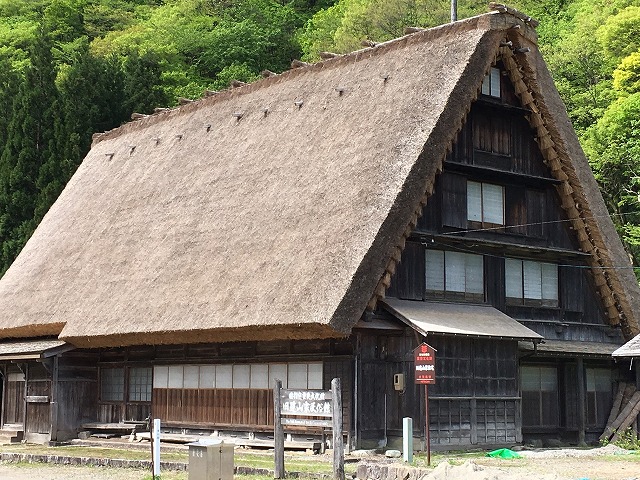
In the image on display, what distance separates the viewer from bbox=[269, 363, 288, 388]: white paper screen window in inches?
864

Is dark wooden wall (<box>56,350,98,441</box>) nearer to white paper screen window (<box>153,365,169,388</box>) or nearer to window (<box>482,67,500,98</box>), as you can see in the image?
white paper screen window (<box>153,365,169,388</box>)

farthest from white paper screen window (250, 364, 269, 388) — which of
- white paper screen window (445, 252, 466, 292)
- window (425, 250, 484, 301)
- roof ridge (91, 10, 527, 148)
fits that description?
roof ridge (91, 10, 527, 148)

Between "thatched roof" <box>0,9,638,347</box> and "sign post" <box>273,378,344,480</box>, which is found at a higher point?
"thatched roof" <box>0,9,638,347</box>

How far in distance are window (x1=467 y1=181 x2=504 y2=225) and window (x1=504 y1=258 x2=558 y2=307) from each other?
47.8 inches

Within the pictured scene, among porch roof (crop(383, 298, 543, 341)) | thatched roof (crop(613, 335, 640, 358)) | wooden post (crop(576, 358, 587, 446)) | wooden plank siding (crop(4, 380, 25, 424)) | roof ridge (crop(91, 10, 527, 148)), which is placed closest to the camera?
porch roof (crop(383, 298, 543, 341))

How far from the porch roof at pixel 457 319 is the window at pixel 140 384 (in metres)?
8.22

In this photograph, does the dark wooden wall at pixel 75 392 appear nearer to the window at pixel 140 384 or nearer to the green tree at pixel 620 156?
the window at pixel 140 384

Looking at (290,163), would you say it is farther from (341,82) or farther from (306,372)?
(306,372)

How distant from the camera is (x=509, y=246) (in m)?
23.8

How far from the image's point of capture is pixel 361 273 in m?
19.5

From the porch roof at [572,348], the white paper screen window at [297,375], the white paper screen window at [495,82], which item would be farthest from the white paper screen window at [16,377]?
the white paper screen window at [495,82]

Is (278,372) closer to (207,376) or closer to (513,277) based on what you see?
(207,376)

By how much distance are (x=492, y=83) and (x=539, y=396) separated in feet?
26.9

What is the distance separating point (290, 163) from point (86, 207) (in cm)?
1015
